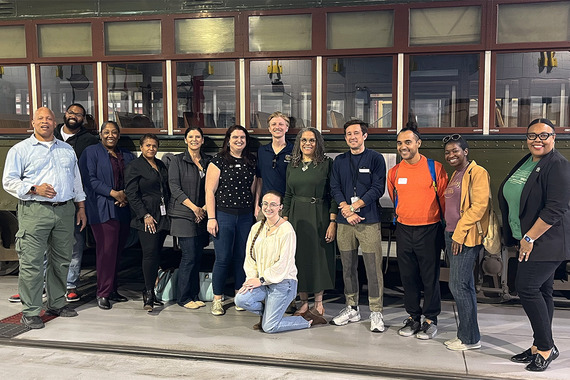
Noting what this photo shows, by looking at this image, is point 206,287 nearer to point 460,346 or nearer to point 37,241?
point 37,241

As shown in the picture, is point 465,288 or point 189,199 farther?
point 189,199

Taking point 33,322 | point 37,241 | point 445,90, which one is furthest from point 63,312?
point 445,90

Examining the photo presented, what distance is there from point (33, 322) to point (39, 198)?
3.34 feet

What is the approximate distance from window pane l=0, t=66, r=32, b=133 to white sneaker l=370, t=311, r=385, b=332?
3871 mm

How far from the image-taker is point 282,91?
16.5ft

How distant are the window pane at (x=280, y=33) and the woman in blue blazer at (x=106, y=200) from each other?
4.99ft

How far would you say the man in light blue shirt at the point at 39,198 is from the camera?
4383mm

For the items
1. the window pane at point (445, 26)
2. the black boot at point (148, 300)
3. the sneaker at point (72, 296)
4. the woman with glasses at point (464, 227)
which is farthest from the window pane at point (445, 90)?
the sneaker at point (72, 296)

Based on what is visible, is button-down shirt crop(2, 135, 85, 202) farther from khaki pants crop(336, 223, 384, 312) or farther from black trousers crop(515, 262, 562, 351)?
black trousers crop(515, 262, 562, 351)

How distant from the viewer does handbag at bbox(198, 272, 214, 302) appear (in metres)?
5.12

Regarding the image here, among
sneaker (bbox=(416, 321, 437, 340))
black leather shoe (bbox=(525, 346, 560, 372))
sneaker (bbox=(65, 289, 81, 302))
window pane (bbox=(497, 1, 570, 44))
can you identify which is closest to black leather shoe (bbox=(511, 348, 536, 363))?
black leather shoe (bbox=(525, 346, 560, 372))

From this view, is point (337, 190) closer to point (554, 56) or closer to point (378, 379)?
point (378, 379)

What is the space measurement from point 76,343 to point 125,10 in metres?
Answer: 3.09

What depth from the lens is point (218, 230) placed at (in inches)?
186
